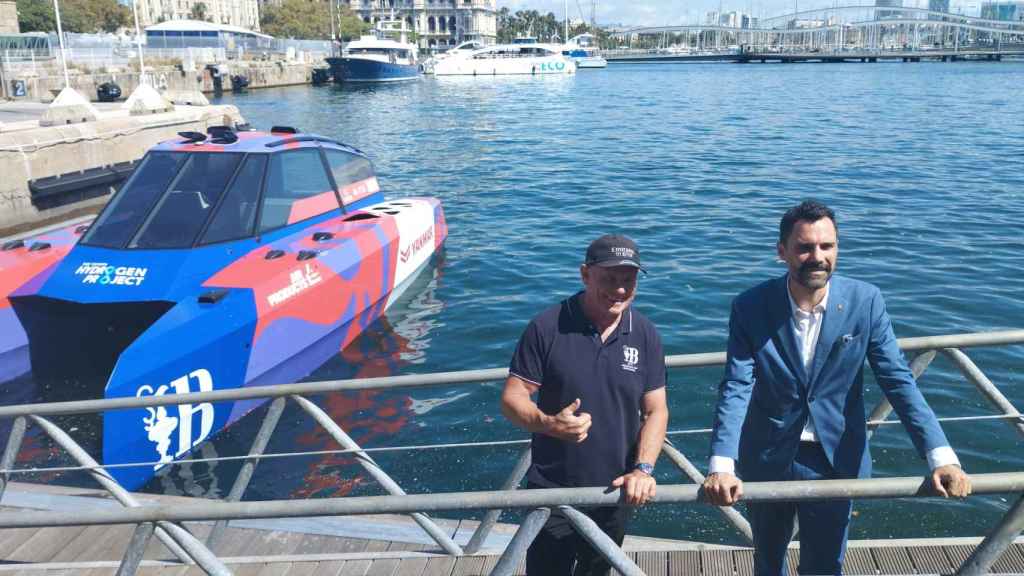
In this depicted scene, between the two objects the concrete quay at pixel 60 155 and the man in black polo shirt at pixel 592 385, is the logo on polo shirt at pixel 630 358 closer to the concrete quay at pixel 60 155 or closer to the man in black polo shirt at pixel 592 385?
the man in black polo shirt at pixel 592 385

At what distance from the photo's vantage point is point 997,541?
2.65m

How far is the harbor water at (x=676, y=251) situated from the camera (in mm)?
7809

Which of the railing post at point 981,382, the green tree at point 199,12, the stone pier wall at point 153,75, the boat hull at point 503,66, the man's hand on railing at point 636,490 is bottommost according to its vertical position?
the railing post at point 981,382

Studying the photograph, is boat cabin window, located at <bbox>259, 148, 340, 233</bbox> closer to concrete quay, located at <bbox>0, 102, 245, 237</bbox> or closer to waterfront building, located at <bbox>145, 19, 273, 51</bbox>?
concrete quay, located at <bbox>0, 102, 245, 237</bbox>

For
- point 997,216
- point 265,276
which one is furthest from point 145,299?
point 997,216

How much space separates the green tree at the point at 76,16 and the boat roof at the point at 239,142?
82.0 m

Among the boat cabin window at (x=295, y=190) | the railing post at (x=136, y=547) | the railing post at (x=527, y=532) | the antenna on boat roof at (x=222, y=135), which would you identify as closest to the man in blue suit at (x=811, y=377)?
the railing post at (x=527, y=532)

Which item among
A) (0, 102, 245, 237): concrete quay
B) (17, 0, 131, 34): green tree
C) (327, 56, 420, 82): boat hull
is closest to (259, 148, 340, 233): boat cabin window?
(0, 102, 245, 237): concrete quay

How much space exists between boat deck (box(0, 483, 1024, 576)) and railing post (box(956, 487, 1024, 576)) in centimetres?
196

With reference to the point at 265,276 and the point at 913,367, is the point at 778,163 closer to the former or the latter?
the point at 265,276

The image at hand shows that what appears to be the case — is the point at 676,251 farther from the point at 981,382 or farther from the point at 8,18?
the point at 8,18

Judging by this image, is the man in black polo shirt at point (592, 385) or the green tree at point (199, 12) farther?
the green tree at point (199, 12)

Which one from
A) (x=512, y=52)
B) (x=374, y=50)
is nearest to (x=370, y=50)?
(x=374, y=50)

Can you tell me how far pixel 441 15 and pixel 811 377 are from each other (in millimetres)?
193974
